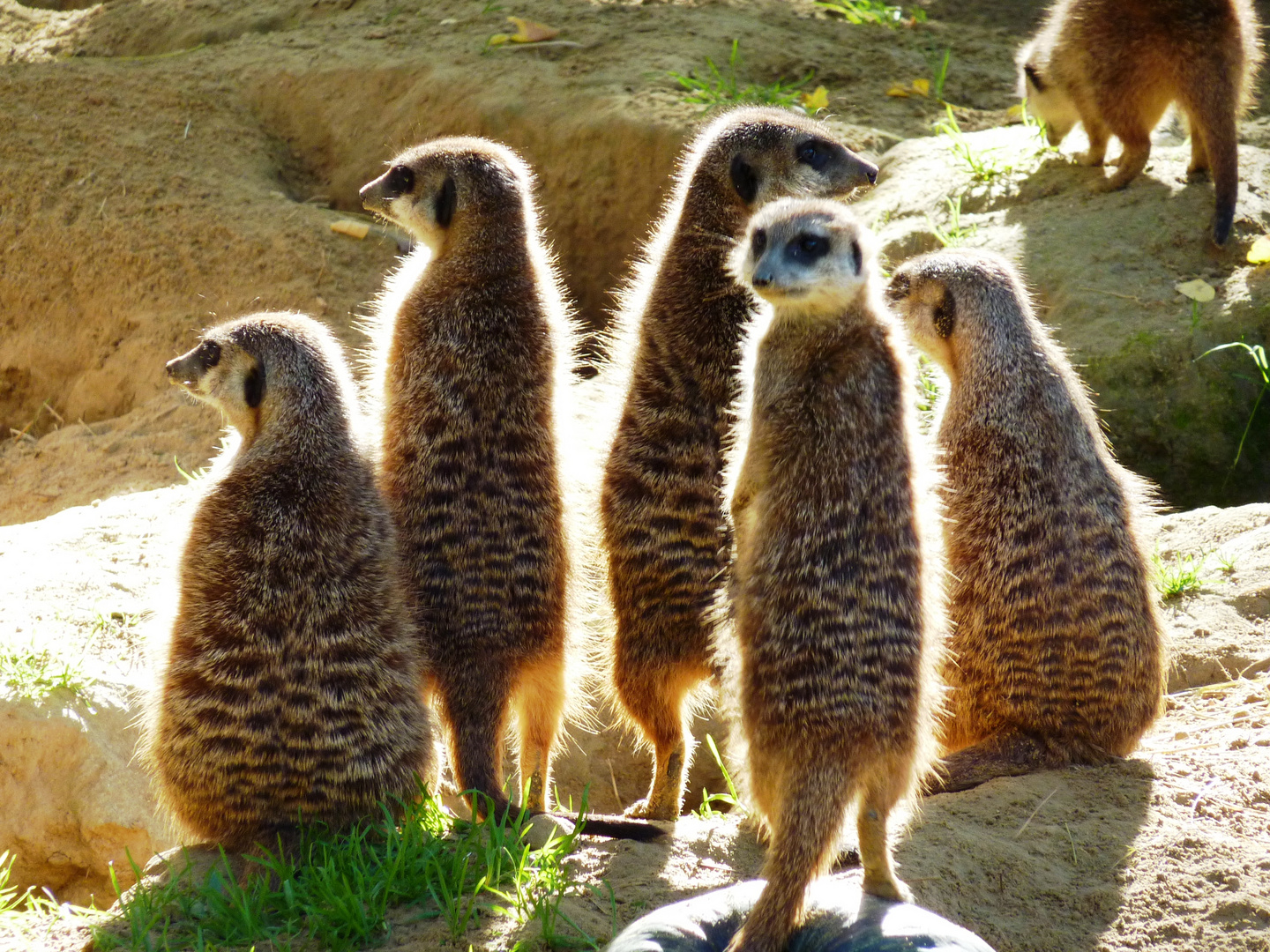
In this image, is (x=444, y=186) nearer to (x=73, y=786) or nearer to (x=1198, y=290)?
(x=73, y=786)

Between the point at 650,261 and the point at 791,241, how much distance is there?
1011mm

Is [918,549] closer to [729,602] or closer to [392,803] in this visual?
[729,602]

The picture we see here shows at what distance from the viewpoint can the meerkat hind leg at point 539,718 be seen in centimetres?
296

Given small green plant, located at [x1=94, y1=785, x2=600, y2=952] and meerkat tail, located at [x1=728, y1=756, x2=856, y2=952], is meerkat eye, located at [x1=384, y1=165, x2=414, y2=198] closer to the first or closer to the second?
small green plant, located at [x1=94, y1=785, x2=600, y2=952]

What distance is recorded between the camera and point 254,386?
2932 mm

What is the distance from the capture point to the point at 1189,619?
3.55m

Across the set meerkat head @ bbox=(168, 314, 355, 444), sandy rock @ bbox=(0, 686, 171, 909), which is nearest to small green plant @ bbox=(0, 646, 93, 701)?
sandy rock @ bbox=(0, 686, 171, 909)

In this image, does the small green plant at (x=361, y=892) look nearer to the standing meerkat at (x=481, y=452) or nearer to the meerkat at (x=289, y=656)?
the meerkat at (x=289, y=656)

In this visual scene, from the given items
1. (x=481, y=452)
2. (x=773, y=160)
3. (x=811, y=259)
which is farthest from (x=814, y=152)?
(x=481, y=452)

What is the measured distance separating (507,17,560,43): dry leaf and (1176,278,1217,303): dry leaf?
3602 millimetres

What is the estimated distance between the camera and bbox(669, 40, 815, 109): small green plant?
5.57 m

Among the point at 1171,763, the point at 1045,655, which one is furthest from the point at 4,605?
the point at 1171,763

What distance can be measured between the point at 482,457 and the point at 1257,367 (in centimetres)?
291

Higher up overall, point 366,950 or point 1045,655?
point 1045,655
